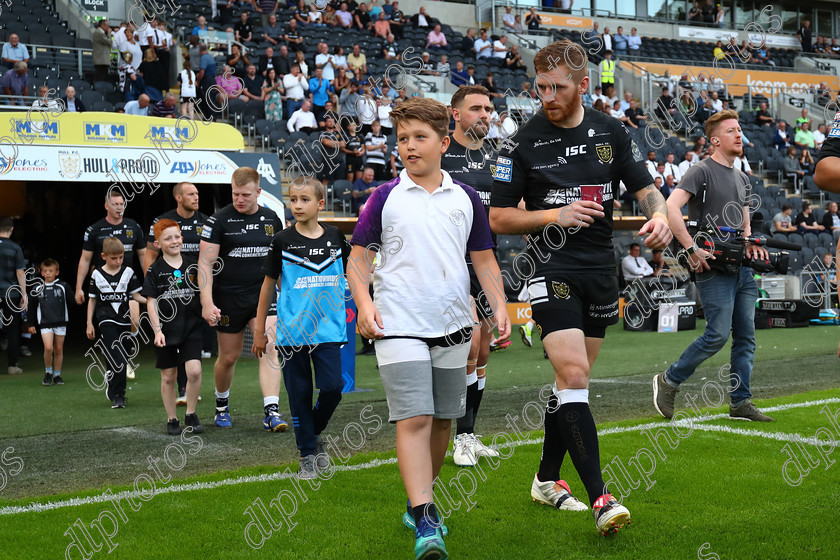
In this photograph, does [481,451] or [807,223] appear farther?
[807,223]

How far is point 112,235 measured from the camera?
32.6ft

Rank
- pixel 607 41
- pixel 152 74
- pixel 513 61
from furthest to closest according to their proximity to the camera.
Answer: pixel 607 41 < pixel 513 61 < pixel 152 74

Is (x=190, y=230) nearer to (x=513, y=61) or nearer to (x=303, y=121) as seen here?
(x=303, y=121)

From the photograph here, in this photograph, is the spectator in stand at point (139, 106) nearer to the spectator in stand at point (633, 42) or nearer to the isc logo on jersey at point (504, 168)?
the isc logo on jersey at point (504, 168)

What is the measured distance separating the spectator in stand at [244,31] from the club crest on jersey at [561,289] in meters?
17.9

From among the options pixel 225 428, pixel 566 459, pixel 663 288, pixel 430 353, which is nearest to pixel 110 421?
pixel 225 428

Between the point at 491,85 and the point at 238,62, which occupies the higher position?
the point at 238,62

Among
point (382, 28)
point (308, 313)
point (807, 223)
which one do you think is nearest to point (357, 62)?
point (382, 28)

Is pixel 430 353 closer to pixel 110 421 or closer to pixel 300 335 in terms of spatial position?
pixel 300 335

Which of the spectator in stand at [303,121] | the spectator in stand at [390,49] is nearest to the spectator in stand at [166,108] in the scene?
the spectator in stand at [303,121]

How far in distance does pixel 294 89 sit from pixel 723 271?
12.7m

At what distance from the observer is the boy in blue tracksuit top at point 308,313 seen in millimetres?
5301

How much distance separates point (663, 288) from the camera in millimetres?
17344

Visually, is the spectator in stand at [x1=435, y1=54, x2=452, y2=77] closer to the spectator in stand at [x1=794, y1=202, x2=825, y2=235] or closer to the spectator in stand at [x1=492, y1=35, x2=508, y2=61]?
the spectator in stand at [x1=492, y1=35, x2=508, y2=61]
